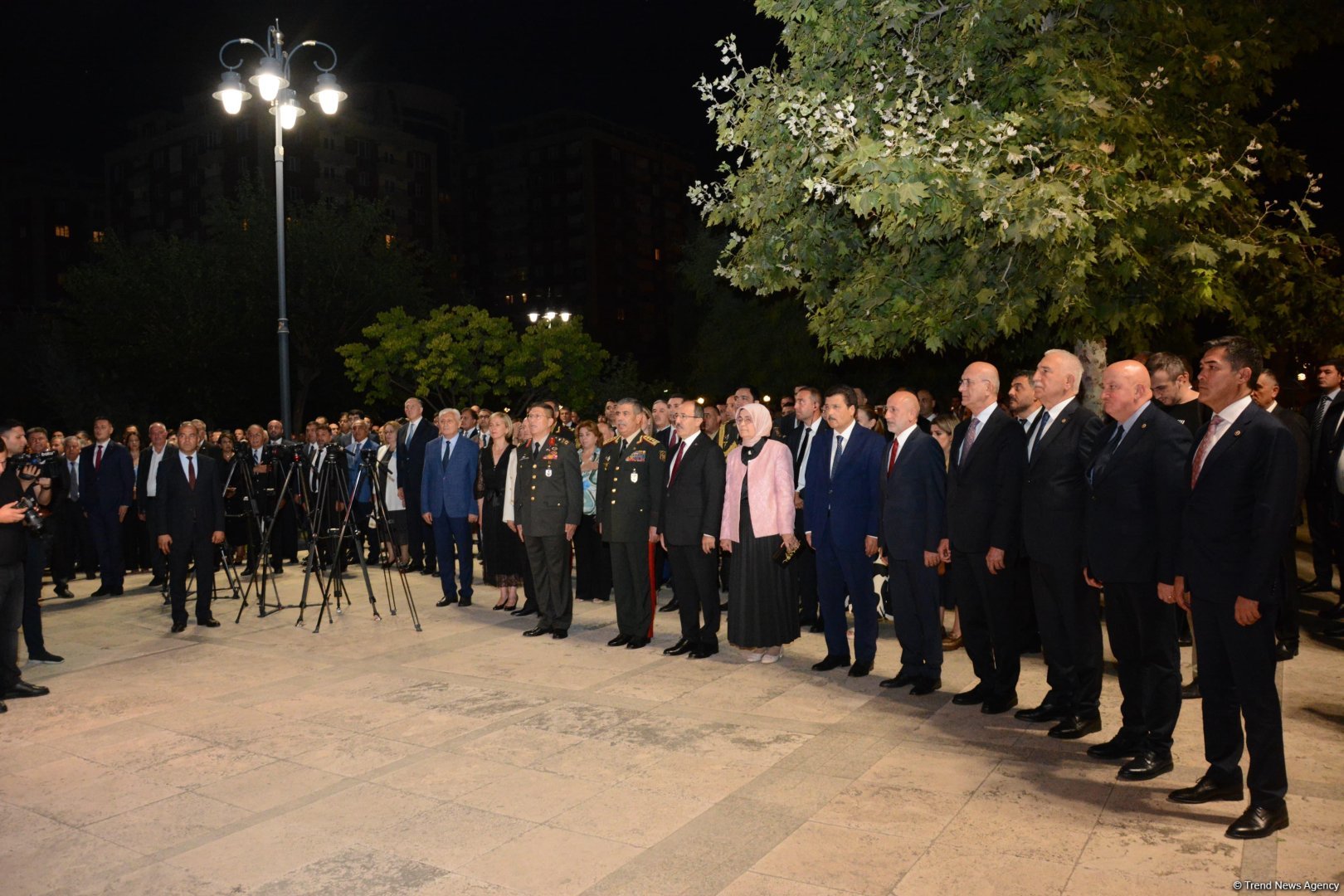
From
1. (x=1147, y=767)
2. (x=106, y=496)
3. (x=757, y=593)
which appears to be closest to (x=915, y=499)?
(x=757, y=593)

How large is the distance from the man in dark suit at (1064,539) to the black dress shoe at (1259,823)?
1512 millimetres

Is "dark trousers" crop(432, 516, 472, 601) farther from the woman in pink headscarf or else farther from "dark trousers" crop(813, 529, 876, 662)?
"dark trousers" crop(813, 529, 876, 662)

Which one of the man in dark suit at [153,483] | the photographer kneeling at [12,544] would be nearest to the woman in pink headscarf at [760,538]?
the photographer kneeling at [12,544]

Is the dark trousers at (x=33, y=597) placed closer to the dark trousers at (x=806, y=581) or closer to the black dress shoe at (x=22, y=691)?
the black dress shoe at (x=22, y=691)

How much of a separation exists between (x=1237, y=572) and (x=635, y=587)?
A: 5226mm

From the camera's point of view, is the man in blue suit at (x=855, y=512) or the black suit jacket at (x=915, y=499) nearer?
the black suit jacket at (x=915, y=499)

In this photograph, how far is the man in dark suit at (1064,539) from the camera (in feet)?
19.3

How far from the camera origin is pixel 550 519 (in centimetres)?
920

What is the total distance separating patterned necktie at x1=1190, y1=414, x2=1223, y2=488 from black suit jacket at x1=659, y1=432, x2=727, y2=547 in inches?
157

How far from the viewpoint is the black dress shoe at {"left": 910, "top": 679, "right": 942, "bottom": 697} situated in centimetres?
686

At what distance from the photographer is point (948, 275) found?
9953mm

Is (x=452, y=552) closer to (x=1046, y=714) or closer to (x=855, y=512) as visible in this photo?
(x=855, y=512)

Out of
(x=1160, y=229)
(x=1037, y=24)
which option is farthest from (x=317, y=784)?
(x=1037, y=24)

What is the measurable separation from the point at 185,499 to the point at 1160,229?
381 inches
